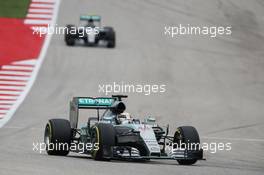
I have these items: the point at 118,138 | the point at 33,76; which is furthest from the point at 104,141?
the point at 33,76

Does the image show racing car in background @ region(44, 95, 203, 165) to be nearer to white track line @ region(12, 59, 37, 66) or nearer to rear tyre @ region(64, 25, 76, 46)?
white track line @ region(12, 59, 37, 66)

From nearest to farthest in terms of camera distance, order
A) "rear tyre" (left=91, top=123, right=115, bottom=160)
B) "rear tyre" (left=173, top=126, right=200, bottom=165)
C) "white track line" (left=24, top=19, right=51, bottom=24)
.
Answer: "rear tyre" (left=91, top=123, right=115, bottom=160), "rear tyre" (left=173, top=126, right=200, bottom=165), "white track line" (left=24, top=19, right=51, bottom=24)

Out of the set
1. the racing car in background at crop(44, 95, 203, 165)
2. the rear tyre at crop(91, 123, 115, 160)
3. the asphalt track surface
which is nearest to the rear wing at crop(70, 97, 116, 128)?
the racing car in background at crop(44, 95, 203, 165)

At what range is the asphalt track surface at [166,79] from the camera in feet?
53.3

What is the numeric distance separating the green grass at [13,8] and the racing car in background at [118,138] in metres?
22.2

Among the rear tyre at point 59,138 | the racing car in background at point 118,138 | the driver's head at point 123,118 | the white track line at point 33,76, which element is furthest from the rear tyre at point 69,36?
the driver's head at point 123,118

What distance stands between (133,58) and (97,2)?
29.2 ft

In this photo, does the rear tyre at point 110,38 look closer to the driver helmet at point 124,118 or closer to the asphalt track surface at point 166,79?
the asphalt track surface at point 166,79

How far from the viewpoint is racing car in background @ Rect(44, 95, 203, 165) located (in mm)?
15812

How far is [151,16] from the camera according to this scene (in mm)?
40781

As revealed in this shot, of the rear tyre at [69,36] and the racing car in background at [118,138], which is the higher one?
the rear tyre at [69,36]

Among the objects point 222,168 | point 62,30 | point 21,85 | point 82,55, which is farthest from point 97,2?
point 222,168

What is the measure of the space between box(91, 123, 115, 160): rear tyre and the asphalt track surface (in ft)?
0.82

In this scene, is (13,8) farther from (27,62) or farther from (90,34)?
(27,62)
